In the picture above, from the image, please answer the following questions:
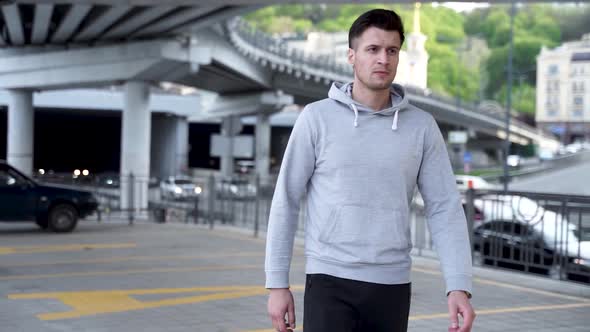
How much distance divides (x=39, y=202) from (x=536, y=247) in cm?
1070

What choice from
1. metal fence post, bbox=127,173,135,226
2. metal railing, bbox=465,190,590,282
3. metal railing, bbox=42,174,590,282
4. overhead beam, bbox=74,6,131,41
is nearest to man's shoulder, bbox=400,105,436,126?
metal railing, bbox=42,174,590,282

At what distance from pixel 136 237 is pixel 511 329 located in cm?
1108

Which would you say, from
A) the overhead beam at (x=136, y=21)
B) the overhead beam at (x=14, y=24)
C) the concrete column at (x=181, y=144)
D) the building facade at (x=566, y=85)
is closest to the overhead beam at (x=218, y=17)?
the overhead beam at (x=136, y=21)

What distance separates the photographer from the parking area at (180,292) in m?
8.14

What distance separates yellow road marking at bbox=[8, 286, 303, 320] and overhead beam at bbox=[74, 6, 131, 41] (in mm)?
17154

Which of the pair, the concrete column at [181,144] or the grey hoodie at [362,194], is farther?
the concrete column at [181,144]

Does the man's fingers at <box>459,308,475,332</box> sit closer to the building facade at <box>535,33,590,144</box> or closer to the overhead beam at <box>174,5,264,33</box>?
the building facade at <box>535,33,590,144</box>

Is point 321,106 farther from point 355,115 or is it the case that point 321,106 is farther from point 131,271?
point 131,271

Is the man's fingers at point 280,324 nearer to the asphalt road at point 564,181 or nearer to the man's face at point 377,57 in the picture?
the man's face at point 377,57

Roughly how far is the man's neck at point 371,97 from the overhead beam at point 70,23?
76.1 ft

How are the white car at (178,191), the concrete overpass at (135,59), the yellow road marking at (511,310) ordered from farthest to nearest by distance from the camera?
the concrete overpass at (135,59) < the white car at (178,191) < the yellow road marking at (511,310)

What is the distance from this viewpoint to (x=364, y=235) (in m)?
3.41

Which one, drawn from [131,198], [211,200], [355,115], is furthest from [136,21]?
[355,115]

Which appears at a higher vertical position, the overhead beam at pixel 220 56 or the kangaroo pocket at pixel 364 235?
the overhead beam at pixel 220 56
